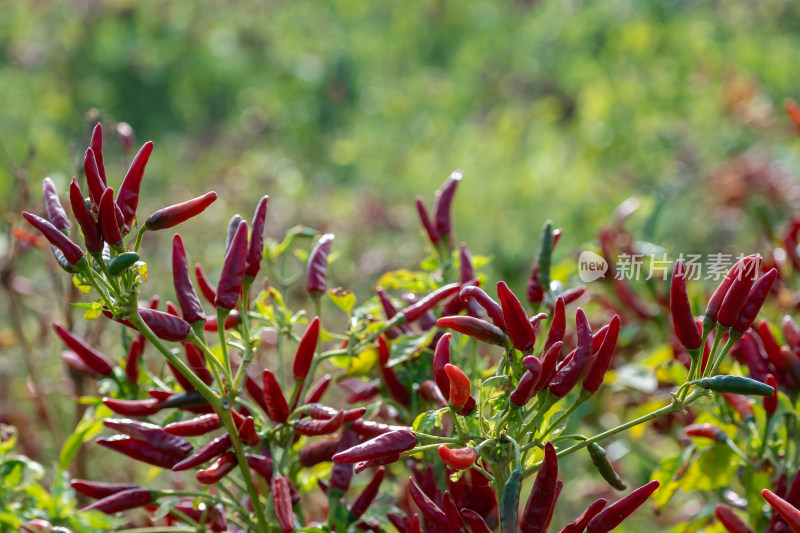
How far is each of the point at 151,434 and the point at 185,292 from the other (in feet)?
0.61

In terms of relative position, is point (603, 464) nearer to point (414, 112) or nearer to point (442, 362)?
point (442, 362)

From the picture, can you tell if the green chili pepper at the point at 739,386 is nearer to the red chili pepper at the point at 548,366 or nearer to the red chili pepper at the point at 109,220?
the red chili pepper at the point at 548,366

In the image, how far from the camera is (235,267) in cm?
101

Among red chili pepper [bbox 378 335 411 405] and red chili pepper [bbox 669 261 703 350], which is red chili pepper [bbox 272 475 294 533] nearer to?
red chili pepper [bbox 378 335 411 405]

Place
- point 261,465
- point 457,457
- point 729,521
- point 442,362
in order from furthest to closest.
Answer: point 729,521
point 261,465
point 442,362
point 457,457

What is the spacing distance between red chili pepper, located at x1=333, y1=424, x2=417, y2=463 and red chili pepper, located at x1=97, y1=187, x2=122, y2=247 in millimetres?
322

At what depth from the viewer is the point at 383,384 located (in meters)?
1.31

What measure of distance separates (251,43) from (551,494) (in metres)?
7.09

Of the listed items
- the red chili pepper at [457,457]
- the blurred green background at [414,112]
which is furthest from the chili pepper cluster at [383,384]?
the blurred green background at [414,112]

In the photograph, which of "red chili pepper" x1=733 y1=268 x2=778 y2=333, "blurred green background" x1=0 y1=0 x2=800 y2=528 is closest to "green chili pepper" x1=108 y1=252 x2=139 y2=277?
"red chili pepper" x1=733 y1=268 x2=778 y2=333

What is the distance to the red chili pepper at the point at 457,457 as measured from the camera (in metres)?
0.83

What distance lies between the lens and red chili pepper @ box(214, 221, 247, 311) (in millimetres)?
1007

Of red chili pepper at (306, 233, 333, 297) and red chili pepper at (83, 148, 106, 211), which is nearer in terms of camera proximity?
red chili pepper at (83, 148, 106, 211)

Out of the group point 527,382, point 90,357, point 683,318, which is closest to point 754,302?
point 683,318
